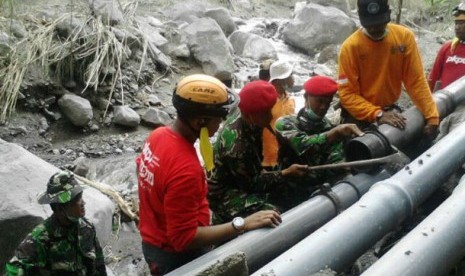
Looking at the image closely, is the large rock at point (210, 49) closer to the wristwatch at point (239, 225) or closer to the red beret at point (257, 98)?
the red beret at point (257, 98)

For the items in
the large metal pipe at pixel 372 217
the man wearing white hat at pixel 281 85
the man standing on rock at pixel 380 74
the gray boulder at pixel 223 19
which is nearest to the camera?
the large metal pipe at pixel 372 217

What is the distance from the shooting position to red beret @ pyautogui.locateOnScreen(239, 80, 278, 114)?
2.73 meters

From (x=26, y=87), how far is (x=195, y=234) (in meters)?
5.21

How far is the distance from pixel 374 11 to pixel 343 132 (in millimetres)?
853

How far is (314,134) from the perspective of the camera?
3320 mm

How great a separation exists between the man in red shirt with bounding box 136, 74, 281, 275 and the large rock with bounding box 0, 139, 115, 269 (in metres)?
1.67

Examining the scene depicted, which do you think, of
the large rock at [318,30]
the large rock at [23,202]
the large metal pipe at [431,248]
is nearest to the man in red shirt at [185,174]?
the large metal pipe at [431,248]

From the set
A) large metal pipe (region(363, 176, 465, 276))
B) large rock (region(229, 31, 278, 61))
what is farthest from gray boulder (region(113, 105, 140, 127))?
large metal pipe (region(363, 176, 465, 276))

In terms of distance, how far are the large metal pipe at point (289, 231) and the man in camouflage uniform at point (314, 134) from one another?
0.93 ft

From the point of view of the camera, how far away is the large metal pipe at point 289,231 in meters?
2.31

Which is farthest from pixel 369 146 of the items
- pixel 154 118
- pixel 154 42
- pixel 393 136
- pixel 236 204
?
pixel 154 42

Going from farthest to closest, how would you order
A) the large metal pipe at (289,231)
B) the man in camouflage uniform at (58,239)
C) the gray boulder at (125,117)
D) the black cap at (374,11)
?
the gray boulder at (125,117)
the black cap at (374,11)
the man in camouflage uniform at (58,239)
the large metal pipe at (289,231)

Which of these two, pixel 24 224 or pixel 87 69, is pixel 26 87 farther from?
pixel 24 224

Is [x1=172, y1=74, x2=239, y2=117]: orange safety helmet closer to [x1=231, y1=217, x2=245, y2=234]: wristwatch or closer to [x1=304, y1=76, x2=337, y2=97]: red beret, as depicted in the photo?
[x1=231, y1=217, x2=245, y2=234]: wristwatch
